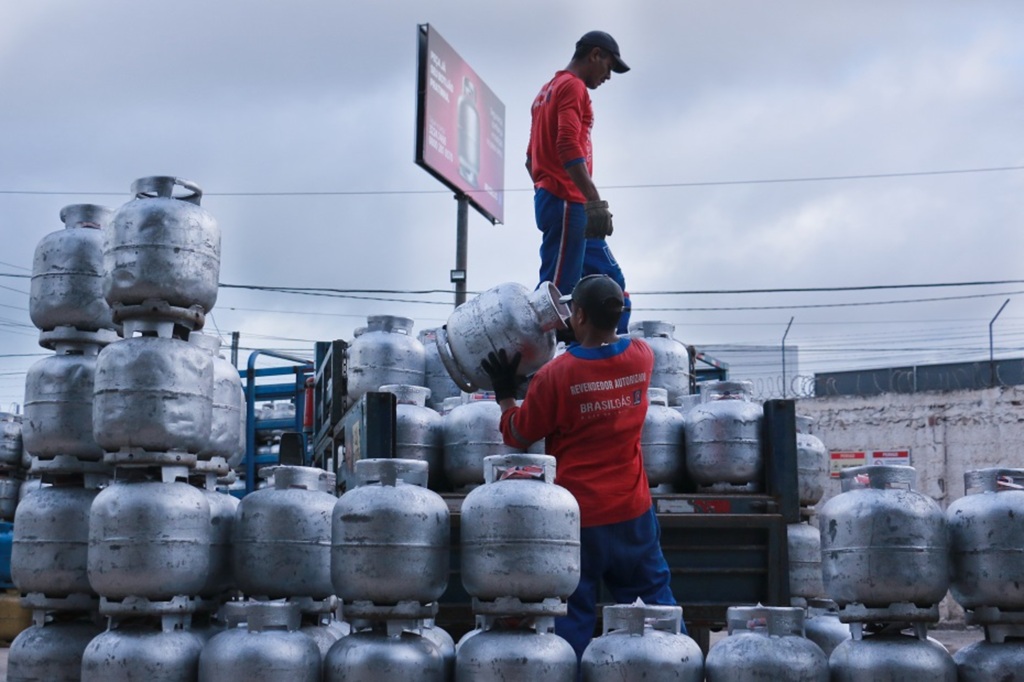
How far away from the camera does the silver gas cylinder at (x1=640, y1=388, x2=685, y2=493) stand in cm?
634

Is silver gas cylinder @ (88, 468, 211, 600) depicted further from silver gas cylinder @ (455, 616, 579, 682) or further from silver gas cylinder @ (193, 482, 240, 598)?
silver gas cylinder @ (455, 616, 579, 682)

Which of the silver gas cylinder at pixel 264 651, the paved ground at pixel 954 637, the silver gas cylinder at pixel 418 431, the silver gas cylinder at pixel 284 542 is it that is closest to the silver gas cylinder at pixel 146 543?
the silver gas cylinder at pixel 284 542

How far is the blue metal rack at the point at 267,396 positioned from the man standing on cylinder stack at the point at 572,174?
27.3 feet

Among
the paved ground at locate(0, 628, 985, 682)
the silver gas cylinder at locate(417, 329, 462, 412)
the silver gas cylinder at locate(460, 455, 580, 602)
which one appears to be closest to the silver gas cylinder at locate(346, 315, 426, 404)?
the silver gas cylinder at locate(417, 329, 462, 412)

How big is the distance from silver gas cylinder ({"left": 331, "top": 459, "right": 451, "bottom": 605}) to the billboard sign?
59.2 ft

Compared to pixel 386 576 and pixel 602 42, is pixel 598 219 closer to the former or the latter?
pixel 602 42

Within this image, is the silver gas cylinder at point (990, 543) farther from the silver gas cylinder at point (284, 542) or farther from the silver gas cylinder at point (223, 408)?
the silver gas cylinder at point (223, 408)

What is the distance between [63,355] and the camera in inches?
218

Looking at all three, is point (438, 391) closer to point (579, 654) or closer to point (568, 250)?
point (568, 250)

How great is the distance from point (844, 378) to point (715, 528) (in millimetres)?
20831

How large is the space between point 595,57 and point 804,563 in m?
3.15

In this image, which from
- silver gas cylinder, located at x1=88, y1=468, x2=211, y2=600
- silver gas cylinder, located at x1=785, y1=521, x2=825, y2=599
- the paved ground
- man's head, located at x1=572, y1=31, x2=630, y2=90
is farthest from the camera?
the paved ground

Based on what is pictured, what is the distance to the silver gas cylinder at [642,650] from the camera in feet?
13.9

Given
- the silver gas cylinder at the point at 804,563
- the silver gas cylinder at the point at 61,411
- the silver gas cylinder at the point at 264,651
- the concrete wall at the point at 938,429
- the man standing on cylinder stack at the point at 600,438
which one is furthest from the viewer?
the concrete wall at the point at 938,429
